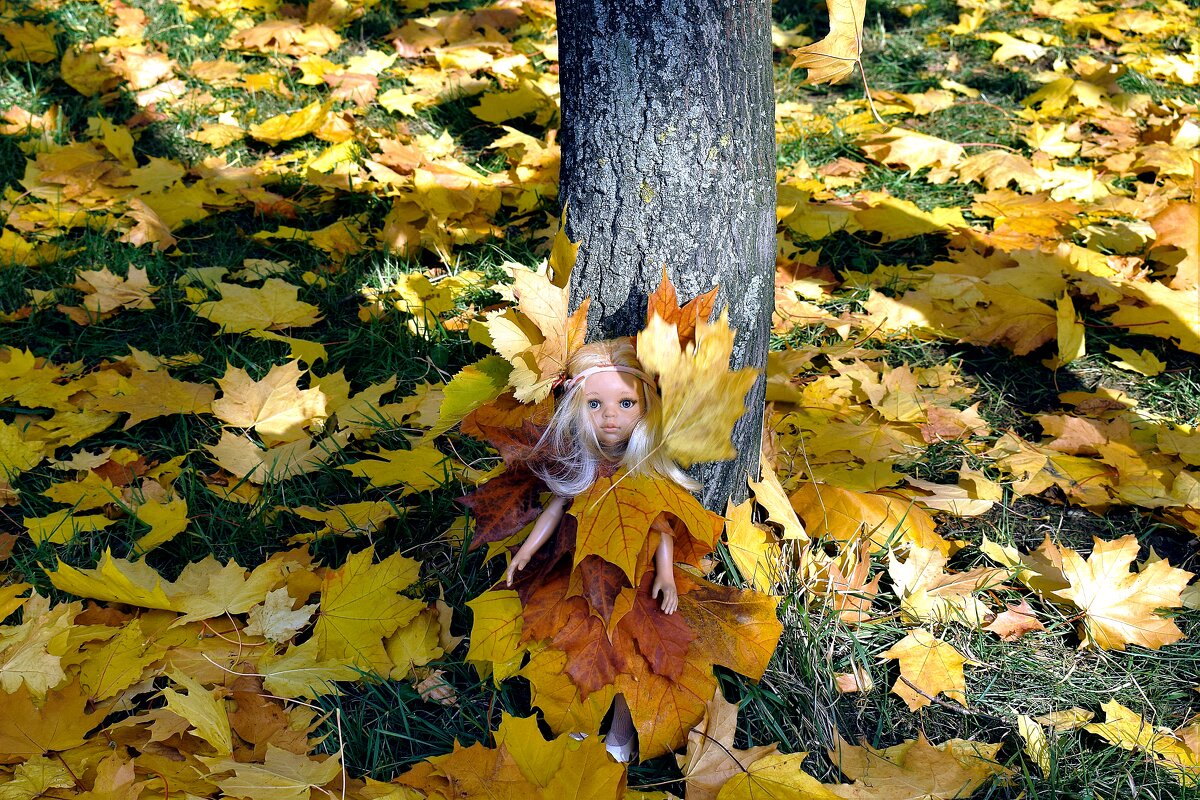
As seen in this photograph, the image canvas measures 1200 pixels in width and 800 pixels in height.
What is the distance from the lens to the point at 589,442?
1.64m

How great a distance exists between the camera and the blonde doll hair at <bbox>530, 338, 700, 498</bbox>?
1615 mm

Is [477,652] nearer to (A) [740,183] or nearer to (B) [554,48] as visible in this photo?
(A) [740,183]

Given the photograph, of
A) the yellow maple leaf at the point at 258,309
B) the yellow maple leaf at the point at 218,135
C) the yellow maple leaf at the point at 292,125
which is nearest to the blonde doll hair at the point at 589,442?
the yellow maple leaf at the point at 258,309

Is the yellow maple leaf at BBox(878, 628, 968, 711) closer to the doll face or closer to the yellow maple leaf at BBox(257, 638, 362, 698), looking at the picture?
the doll face

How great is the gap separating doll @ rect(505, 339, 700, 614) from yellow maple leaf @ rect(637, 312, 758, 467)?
0.16 feet

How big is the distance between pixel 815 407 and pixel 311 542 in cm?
131

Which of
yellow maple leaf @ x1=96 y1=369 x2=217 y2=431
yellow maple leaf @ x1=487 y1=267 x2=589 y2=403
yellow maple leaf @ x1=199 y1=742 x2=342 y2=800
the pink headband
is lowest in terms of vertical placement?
yellow maple leaf @ x1=199 y1=742 x2=342 y2=800

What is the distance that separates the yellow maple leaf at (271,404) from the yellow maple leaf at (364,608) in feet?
2.00

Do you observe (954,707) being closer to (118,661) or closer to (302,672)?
(302,672)

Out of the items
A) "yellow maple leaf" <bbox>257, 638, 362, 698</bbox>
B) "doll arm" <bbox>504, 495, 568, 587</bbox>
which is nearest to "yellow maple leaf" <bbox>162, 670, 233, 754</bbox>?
"yellow maple leaf" <bbox>257, 638, 362, 698</bbox>

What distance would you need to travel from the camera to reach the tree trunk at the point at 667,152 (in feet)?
5.45

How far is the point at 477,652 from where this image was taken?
172 centimetres

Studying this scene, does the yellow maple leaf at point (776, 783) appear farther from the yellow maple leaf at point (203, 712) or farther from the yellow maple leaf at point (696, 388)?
the yellow maple leaf at point (203, 712)

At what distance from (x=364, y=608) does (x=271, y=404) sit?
79cm
